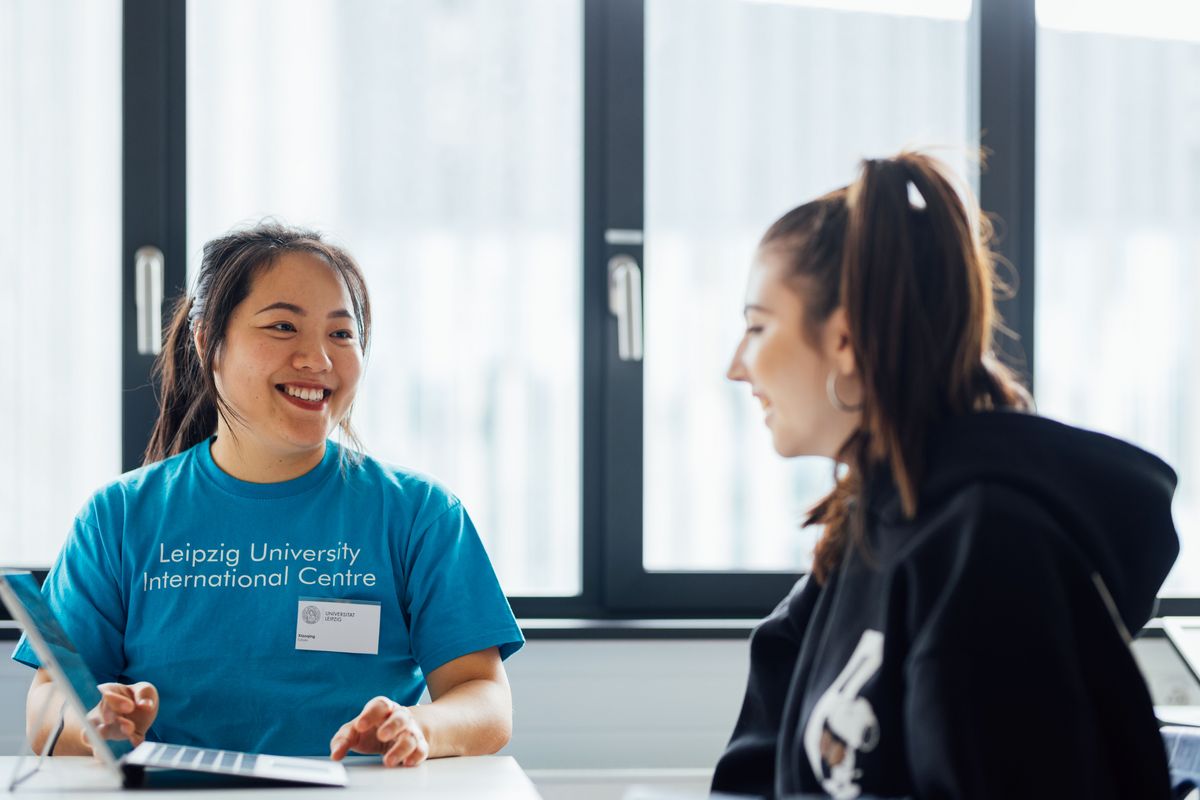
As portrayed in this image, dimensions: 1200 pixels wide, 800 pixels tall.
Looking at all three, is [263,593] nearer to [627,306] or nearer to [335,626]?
[335,626]

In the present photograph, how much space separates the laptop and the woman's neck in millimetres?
416

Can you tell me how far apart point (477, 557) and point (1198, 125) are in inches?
86.0

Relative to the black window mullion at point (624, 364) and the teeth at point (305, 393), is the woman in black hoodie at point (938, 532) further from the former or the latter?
the black window mullion at point (624, 364)

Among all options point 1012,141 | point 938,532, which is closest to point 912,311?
point 938,532

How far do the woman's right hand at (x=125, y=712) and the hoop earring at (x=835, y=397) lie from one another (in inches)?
37.7

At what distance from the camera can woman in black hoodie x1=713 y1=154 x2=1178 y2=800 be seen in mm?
938

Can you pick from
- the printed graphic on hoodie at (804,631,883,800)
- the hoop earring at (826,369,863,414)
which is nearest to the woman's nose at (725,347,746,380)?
the hoop earring at (826,369,863,414)

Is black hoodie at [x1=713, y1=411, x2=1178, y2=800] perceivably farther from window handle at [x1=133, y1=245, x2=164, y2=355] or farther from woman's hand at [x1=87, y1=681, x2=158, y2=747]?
window handle at [x1=133, y1=245, x2=164, y2=355]

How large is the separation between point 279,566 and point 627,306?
1104 mm

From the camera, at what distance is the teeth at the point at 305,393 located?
175cm

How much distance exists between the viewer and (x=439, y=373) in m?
→ 2.54

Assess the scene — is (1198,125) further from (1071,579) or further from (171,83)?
(171,83)

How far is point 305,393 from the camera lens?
175 centimetres

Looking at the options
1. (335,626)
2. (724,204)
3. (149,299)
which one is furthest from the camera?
(724,204)
